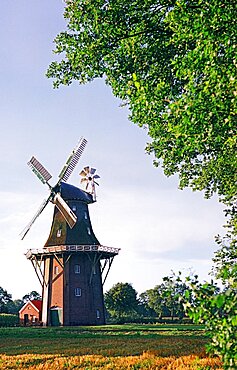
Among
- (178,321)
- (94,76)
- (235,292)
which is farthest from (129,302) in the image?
(235,292)

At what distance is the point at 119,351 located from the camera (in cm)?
2180

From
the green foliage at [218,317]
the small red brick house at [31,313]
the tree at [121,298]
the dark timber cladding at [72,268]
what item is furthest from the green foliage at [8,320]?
the green foliage at [218,317]

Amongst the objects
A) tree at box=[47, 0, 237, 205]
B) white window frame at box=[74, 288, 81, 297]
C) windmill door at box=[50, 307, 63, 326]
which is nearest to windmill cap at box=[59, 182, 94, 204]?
white window frame at box=[74, 288, 81, 297]

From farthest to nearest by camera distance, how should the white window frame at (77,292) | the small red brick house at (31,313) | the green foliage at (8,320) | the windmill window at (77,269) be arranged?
the green foliage at (8,320)
the small red brick house at (31,313)
the windmill window at (77,269)
the white window frame at (77,292)

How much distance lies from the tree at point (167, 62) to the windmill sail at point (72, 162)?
4306 cm

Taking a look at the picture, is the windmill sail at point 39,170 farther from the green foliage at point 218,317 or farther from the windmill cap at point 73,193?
the green foliage at point 218,317

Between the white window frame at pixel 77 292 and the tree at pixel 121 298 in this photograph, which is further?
the tree at pixel 121 298

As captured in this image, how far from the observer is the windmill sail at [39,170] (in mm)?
57844

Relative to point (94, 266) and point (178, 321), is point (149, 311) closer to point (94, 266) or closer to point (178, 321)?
point (178, 321)

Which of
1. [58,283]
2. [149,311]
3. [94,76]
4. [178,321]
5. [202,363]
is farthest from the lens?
[149,311]

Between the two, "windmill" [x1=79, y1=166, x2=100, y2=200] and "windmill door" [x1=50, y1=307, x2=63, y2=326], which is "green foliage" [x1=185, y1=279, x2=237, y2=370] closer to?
"windmill door" [x1=50, y1=307, x2=63, y2=326]

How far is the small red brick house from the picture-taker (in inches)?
2312

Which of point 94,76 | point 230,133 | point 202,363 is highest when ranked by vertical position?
point 94,76

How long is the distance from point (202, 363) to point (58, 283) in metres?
38.9
